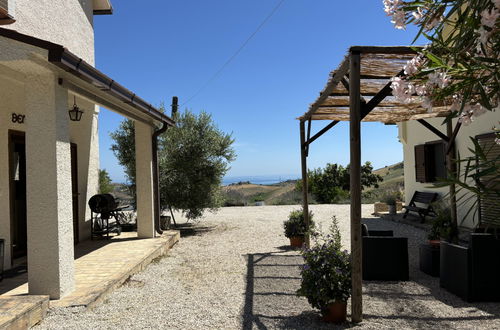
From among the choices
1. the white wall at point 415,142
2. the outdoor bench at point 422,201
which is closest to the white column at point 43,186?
the white wall at point 415,142

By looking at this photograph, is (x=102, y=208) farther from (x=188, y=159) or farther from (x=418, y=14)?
(x=418, y=14)

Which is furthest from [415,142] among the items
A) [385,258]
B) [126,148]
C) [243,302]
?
[243,302]

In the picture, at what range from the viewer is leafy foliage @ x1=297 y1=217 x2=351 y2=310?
3.78 meters

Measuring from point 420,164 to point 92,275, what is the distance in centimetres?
939

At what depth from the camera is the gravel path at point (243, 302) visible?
3836mm

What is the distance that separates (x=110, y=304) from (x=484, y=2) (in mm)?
4446

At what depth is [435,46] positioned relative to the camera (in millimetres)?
1681

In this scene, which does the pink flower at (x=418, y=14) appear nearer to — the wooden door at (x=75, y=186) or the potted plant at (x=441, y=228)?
the potted plant at (x=441, y=228)

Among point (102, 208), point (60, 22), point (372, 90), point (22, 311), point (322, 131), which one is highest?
point (60, 22)

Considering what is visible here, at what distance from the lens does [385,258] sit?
17.5 ft

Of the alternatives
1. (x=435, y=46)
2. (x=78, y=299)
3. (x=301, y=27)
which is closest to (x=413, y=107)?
(x=435, y=46)

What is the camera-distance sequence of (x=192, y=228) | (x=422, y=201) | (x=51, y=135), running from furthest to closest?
(x=192, y=228) → (x=422, y=201) → (x=51, y=135)

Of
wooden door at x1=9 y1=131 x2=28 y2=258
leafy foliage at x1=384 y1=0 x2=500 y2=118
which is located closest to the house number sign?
wooden door at x1=9 y1=131 x2=28 y2=258

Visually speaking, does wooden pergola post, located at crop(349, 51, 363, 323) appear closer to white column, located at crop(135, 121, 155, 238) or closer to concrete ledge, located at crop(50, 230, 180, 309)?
concrete ledge, located at crop(50, 230, 180, 309)
